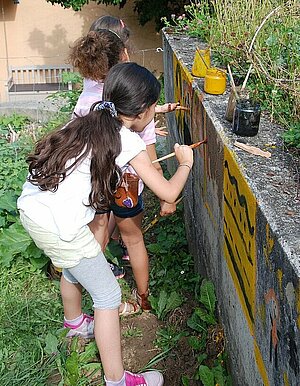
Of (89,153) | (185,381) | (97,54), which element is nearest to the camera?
(89,153)

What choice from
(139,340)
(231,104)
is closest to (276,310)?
(231,104)

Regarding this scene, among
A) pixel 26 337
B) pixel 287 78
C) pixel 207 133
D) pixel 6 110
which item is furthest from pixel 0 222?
pixel 6 110

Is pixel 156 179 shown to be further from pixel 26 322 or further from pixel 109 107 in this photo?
pixel 26 322

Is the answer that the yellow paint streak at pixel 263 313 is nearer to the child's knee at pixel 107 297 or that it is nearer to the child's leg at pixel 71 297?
the child's knee at pixel 107 297

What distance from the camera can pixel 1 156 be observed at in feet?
18.8

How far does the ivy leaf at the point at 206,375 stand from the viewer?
2711 millimetres

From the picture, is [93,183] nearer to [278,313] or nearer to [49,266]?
[278,313]

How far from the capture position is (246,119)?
2.48 metres

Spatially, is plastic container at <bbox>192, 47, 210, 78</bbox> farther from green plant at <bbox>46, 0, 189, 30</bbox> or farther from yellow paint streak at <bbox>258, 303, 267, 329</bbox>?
green plant at <bbox>46, 0, 189, 30</bbox>

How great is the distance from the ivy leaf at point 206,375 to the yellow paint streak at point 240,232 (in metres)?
0.51

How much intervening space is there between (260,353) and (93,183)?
0.95m

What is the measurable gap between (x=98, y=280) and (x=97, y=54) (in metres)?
1.34

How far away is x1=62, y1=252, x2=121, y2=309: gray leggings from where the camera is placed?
8.66 feet

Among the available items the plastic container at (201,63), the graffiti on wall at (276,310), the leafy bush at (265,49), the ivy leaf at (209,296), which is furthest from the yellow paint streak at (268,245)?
the plastic container at (201,63)
